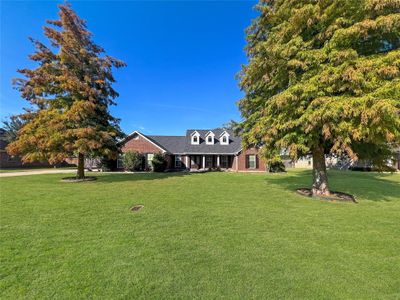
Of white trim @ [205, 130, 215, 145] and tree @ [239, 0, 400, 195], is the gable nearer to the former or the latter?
white trim @ [205, 130, 215, 145]

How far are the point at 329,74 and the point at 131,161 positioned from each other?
2443 cm

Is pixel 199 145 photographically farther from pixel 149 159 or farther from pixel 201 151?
pixel 149 159

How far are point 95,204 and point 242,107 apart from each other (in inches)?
343

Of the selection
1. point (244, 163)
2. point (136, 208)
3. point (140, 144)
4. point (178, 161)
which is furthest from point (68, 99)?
point (244, 163)

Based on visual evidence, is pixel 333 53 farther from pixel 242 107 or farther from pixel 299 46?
pixel 242 107

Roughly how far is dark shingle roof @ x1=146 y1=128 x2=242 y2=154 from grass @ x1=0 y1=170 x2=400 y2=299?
76.4 ft

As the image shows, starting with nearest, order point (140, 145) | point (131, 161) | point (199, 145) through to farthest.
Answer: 1. point (131, 161)
2. point (140, 145)
3. point (199, 145)

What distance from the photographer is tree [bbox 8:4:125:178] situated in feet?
49.0

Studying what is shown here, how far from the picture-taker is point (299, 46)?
30.4ft

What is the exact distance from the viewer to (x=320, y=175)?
11.2 meters

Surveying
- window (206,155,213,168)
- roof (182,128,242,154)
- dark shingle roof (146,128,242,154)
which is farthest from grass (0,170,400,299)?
window (206,155,213,168)

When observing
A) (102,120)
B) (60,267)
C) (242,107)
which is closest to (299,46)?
(242,107)

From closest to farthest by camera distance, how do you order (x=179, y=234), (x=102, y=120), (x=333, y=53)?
(x=179, y=234)
(x=333, y=53)
(x=102, y=120)

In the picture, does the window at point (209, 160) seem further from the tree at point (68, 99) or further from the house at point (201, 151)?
the tree at point (68, 99)
